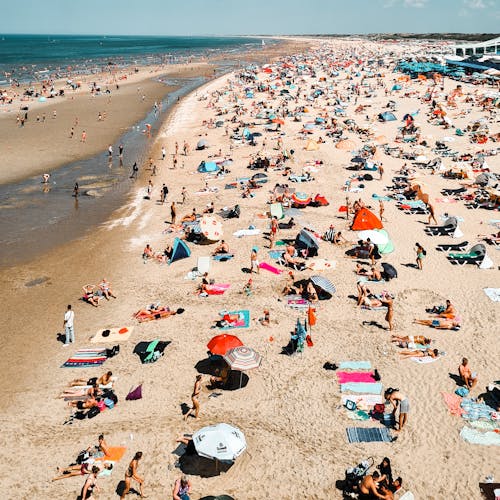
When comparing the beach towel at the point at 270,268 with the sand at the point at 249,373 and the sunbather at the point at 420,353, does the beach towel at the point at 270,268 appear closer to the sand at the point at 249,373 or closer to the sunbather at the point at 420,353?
the sand at the point at 249,373

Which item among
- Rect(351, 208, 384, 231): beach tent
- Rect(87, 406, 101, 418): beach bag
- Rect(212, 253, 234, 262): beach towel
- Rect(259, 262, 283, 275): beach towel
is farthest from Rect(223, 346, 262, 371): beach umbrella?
Rect(351, 208, 384, 231): beach tent

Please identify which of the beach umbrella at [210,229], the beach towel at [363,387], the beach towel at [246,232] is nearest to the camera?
the beach towel at [363,387]

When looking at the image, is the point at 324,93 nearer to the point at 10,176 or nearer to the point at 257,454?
the point at 10,176

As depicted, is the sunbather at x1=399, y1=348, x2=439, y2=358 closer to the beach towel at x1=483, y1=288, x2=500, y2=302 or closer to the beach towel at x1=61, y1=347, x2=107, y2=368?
the beach towel at x1=483, y1=288, x2=500, y2=302

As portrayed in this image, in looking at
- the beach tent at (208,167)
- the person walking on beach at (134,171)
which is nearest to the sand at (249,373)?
the beach tent at (208,167)

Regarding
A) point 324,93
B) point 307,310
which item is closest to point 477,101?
point 324,93

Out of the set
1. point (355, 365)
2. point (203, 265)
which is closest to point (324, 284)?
point (355, 365)
